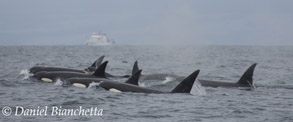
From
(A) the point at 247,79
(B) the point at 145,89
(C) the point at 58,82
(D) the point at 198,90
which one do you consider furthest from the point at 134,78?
(A) the point at 247,79

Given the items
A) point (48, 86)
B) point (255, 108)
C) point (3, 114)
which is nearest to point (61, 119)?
point (3, 114)

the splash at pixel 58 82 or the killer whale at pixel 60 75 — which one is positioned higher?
the killer whale at pixel 60 75

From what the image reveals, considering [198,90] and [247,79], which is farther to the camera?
[247,79]

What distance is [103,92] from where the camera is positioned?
54.1 feet

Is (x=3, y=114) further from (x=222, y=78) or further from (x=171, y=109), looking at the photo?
(x=222, y=78)

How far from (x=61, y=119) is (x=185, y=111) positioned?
365 cm

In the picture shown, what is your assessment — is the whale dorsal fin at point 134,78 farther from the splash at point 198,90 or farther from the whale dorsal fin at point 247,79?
the whale dorsal fin at point 247,79

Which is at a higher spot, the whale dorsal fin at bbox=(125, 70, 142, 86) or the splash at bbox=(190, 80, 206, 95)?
the whale dorsal fin at bbox=(125, 70, 142, 86)

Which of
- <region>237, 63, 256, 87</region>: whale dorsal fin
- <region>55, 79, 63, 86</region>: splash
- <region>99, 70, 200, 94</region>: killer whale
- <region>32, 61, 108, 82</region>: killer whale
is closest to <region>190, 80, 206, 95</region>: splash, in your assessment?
<region>99, 70, 200, 94</region>: killer whale

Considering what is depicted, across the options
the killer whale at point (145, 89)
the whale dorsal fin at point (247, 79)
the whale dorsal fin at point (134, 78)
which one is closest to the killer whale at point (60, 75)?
the whale dorsal fin at point (134, 78)

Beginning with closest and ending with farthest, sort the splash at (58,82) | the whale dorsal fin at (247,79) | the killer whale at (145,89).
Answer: the killer whale at (145,89) < the splash at (58,82) < the whale dorsal fin at (247,79)

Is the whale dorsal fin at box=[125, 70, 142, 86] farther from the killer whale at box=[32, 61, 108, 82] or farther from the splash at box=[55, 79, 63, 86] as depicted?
the splash at box=[55, 79, 63, 86]

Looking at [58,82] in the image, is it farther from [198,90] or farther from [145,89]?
[198,90]

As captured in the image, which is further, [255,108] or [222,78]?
[222,78]
